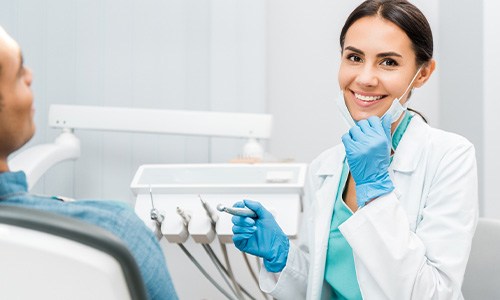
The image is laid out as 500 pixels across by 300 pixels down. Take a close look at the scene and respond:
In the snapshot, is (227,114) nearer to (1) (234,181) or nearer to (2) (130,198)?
(1) (234,181)

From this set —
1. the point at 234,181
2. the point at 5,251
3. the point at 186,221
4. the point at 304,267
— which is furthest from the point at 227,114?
the point at 5,251

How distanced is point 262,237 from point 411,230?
0.31 metres

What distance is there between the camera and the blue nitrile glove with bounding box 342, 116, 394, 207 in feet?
3.74

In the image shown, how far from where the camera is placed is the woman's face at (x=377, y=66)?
1.23 meters

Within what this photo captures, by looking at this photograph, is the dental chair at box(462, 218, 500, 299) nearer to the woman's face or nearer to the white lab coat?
the white lab coat

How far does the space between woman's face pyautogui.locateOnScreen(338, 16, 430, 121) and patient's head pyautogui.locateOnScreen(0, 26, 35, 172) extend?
2.51 feet

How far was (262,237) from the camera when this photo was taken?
1301 mm

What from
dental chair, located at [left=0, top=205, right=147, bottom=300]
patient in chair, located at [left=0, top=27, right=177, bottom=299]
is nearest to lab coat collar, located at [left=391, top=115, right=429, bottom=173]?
patient in chair, located at [left=0, top=27, right=177, bottom=299]

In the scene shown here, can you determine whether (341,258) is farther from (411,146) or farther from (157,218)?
(157,218)

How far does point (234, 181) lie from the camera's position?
5.00 feet

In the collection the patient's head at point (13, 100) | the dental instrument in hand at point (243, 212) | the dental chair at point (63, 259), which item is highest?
the patient's head at point (13, 100)

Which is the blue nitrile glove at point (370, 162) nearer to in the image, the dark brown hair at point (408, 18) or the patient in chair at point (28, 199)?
the dark brown hair at point (408, 18)

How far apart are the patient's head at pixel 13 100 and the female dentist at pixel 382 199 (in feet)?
2.19

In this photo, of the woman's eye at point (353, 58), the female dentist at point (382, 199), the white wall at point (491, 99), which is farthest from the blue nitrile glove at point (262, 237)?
the white wall at point (491, 99)
